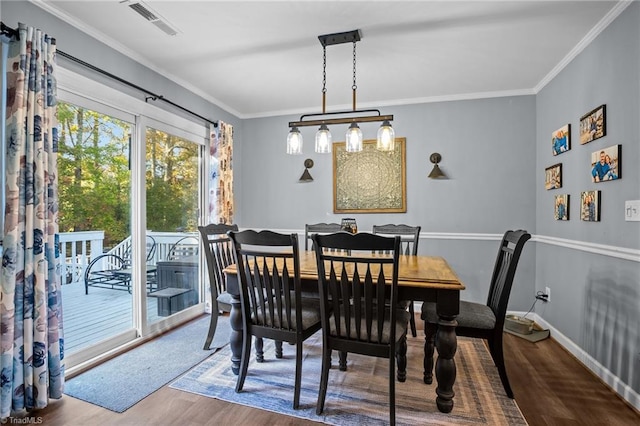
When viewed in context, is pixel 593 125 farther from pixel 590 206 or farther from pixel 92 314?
pixel 92 314

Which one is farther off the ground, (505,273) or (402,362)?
(505,273)

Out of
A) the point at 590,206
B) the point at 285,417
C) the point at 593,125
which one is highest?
the point at 593,125

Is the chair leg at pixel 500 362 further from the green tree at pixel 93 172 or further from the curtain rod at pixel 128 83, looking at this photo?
the curtain rod at pixel 128 83

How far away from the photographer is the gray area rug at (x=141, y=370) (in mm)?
2109

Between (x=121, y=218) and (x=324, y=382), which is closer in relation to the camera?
(x=324, y=382)

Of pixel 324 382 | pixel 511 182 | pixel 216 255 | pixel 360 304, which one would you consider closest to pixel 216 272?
pixel 216 255

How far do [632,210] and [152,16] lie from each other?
3.37 metres

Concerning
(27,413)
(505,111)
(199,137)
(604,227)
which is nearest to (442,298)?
(604,227)

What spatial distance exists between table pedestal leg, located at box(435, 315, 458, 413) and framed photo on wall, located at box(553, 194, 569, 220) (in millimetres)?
1817

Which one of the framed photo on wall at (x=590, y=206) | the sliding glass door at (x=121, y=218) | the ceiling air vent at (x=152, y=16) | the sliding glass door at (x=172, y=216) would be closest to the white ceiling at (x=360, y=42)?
the ceiling air vent at (x=152, y=16)

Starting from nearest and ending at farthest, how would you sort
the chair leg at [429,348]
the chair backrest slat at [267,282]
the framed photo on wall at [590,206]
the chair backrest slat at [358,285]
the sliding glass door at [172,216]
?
the chair backrest slat at [358,285] < the chair backrest slat at [267,282] < the chair leg at [429,348] < the framed photo on wall at [590,206] < the sliding glass door at [172,216]

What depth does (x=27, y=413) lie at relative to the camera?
193 cm

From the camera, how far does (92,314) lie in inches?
110

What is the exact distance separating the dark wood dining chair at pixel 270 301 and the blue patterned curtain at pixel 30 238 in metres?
1.11
